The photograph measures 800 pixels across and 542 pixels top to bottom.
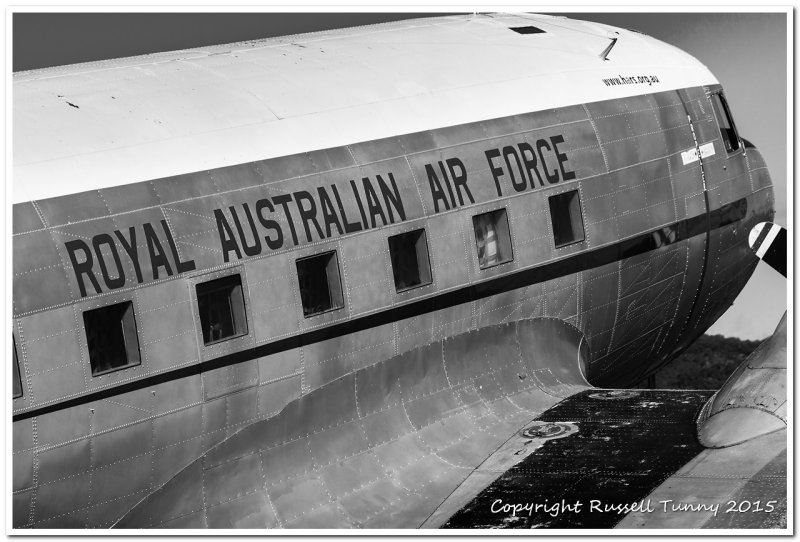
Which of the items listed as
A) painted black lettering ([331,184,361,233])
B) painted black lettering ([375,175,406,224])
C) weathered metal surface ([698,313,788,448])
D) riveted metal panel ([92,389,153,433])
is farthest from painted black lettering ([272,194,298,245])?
weathered metal surface ([698,313,788,448])

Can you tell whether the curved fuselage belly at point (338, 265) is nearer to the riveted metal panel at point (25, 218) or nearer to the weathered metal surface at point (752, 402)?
the riveted metal panel at point (25, 218)

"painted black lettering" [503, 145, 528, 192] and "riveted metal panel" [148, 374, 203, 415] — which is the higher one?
"painted black lettering" [503, 145, 528, 192]

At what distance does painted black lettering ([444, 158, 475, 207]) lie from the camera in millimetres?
13305

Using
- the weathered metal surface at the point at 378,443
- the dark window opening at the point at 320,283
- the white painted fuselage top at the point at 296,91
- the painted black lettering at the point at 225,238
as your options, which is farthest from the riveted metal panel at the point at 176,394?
the white painted fuselage top at the point at 296,91

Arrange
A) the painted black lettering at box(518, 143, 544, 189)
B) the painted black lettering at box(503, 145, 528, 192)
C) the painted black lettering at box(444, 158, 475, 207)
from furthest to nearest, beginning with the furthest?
the painted black lettering at box(518, 143, 544, 189), the painted black lettering at box(503, 145, 528, 192), the painted black lettering at box(444, 158, 475, 207)

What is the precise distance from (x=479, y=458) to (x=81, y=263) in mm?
4902

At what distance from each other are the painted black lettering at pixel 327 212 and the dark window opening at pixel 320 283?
0.81 ft

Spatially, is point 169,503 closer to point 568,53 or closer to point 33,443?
point 33,443

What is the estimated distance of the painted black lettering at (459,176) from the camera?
13.3m

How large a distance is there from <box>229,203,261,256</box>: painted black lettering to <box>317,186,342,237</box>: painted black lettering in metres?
0.82

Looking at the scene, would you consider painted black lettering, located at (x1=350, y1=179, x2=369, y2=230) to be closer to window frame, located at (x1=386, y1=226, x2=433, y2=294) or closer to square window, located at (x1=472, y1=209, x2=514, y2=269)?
window frame, located at (x1=386, y1=226, x2=433, y2=294)

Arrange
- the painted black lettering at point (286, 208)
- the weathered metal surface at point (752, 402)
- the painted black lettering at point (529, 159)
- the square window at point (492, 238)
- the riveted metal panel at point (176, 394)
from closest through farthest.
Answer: the riveted metal panel at point (176, 394) < the painted black lettering at point (286, 208) < the weathered metal surface at point (752, 402) < the square window at point (492, 238) < the painted black lettering at point (529, 159)
